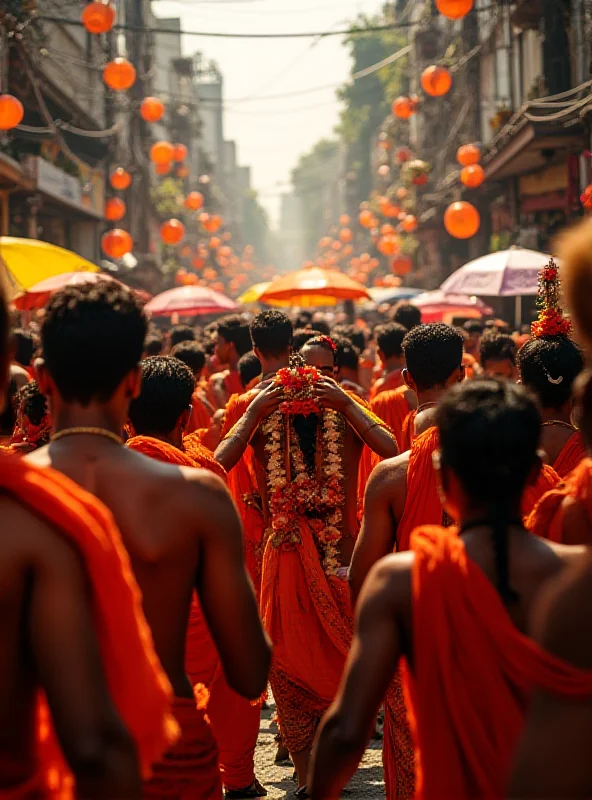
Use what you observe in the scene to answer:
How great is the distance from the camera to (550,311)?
17.3 ft

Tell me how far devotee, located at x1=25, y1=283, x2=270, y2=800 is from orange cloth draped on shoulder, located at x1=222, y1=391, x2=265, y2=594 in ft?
10.4

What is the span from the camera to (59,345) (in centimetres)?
274

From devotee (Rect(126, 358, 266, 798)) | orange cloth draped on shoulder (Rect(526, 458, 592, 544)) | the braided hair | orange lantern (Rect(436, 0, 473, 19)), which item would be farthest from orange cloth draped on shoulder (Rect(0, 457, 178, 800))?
orange lantern (Rect(436, 0, 473, 19))

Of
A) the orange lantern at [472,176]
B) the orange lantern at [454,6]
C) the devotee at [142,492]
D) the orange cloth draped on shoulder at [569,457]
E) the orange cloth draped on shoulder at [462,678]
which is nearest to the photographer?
the orange cloth draped on shoulder at [462,678]

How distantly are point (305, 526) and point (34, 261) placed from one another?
658 cm

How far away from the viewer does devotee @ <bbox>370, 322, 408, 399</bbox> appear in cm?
867

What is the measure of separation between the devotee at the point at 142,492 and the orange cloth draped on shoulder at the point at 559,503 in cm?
86

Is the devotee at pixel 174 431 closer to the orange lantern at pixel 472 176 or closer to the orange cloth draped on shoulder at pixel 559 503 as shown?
the orange cloth draped on shoulder at pixel 559 503

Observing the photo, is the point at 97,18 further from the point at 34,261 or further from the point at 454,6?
the point at 34,261

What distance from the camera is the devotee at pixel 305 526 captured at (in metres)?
5.42

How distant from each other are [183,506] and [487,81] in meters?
27.4

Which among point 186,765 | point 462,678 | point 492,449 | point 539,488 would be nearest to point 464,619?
point 462,678

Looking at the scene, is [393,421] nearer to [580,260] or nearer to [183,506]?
[183,506]

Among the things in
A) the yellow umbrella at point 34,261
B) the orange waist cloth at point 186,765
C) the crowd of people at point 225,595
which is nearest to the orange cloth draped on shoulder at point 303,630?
the crowd of people at point 225,595
